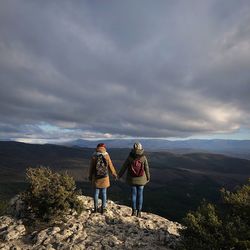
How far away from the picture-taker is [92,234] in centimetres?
1209

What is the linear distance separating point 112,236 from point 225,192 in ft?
15.3

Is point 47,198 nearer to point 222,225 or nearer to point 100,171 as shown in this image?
point 100,171

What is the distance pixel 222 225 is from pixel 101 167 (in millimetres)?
6220

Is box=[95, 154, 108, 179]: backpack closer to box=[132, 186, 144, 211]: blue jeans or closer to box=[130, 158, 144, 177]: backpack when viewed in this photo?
box=[130, 158, 144, 177]: backpack

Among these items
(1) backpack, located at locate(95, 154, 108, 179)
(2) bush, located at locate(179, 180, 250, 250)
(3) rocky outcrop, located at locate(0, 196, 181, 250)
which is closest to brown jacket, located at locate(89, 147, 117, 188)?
(1) backpack, located at locate(95, 154, 108, 179)

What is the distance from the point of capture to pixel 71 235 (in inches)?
467

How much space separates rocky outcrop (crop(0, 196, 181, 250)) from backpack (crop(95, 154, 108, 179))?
1834 millimetres

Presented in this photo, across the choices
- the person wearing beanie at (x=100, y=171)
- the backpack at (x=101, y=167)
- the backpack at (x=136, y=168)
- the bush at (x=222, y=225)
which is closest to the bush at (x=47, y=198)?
the person wearing beanie at (x=100, y=171)

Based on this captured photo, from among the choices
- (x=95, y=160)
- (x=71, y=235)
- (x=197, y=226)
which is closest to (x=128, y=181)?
(x=95, y=160)

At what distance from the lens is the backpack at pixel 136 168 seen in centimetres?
1480

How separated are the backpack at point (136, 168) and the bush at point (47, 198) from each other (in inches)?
113

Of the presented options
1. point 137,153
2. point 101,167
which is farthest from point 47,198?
point 137,153

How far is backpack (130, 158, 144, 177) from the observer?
14.8 m

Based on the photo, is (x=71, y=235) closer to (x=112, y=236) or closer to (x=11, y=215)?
(x=112, y=236)
